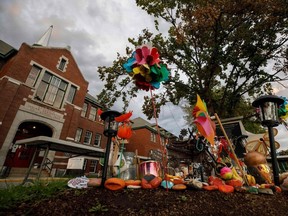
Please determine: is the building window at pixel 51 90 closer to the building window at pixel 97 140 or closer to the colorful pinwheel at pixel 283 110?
the building window at pixel 97 140

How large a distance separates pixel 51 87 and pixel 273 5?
15815mm

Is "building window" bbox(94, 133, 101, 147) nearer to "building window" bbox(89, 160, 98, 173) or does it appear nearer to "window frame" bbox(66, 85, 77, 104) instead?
"building window" bbox(89, 160, 98, 173)

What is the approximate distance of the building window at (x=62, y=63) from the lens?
15.4 m

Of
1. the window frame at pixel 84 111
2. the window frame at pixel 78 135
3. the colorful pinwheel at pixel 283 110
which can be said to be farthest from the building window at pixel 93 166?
the colorful pinwheel at pixel 283 110

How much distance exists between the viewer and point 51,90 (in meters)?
14.2

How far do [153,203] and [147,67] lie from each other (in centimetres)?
215

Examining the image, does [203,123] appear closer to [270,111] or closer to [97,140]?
[270,111]

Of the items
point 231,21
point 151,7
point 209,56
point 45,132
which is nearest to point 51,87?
point 45,132

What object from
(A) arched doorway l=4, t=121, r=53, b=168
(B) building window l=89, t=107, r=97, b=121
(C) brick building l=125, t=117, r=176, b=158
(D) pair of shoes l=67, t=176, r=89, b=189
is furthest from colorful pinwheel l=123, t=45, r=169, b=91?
(C) brick building l=125, t=117, r=176, b=158

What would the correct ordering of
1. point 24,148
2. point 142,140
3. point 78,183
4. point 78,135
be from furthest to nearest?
point 142,140 < point 78,135 < point 24,148 < point 78,183

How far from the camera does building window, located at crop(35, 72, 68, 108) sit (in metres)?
13.5

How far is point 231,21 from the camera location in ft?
28.7

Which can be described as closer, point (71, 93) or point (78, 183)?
point (78, 183)

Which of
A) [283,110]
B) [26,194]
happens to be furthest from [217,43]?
[26,194]
